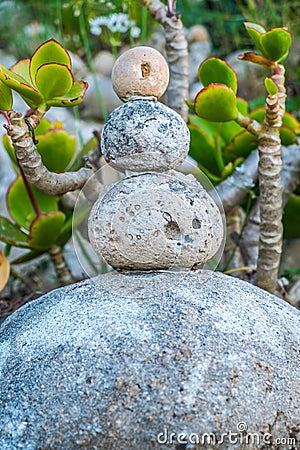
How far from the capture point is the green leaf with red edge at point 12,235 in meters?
1.83

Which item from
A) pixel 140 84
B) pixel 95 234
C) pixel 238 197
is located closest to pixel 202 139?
pixel 238 197

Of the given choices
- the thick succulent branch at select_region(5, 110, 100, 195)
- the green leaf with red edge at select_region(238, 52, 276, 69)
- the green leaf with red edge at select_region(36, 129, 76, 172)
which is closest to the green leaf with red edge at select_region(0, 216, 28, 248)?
the green leaf with red edge at select_region(36, 129, 76, 172)

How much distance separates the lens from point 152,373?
105cm

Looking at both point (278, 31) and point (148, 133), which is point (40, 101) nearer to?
point (148, 133)

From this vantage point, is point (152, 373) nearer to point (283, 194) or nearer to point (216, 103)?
point (216, 103)

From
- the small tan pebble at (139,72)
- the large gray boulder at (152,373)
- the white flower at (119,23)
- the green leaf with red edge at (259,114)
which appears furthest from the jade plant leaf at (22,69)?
the green leaf with red edge at (259,114)

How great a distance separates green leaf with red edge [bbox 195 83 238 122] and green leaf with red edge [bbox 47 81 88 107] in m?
0.31

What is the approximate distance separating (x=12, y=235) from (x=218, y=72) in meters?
0.84

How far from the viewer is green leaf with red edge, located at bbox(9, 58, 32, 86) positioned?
146 centimetres

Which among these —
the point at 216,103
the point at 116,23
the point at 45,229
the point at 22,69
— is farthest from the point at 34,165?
the point at 116,23

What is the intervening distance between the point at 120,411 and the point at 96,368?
0.32ft

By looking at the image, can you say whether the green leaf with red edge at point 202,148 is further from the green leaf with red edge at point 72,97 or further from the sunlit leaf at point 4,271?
the sunlit leaf at point 4,271

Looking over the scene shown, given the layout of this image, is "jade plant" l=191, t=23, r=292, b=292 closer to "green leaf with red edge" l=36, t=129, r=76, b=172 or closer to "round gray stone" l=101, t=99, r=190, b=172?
"round gray stone" l=101, t=99, r=190, b=172

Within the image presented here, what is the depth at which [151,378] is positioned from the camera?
1.05 m
